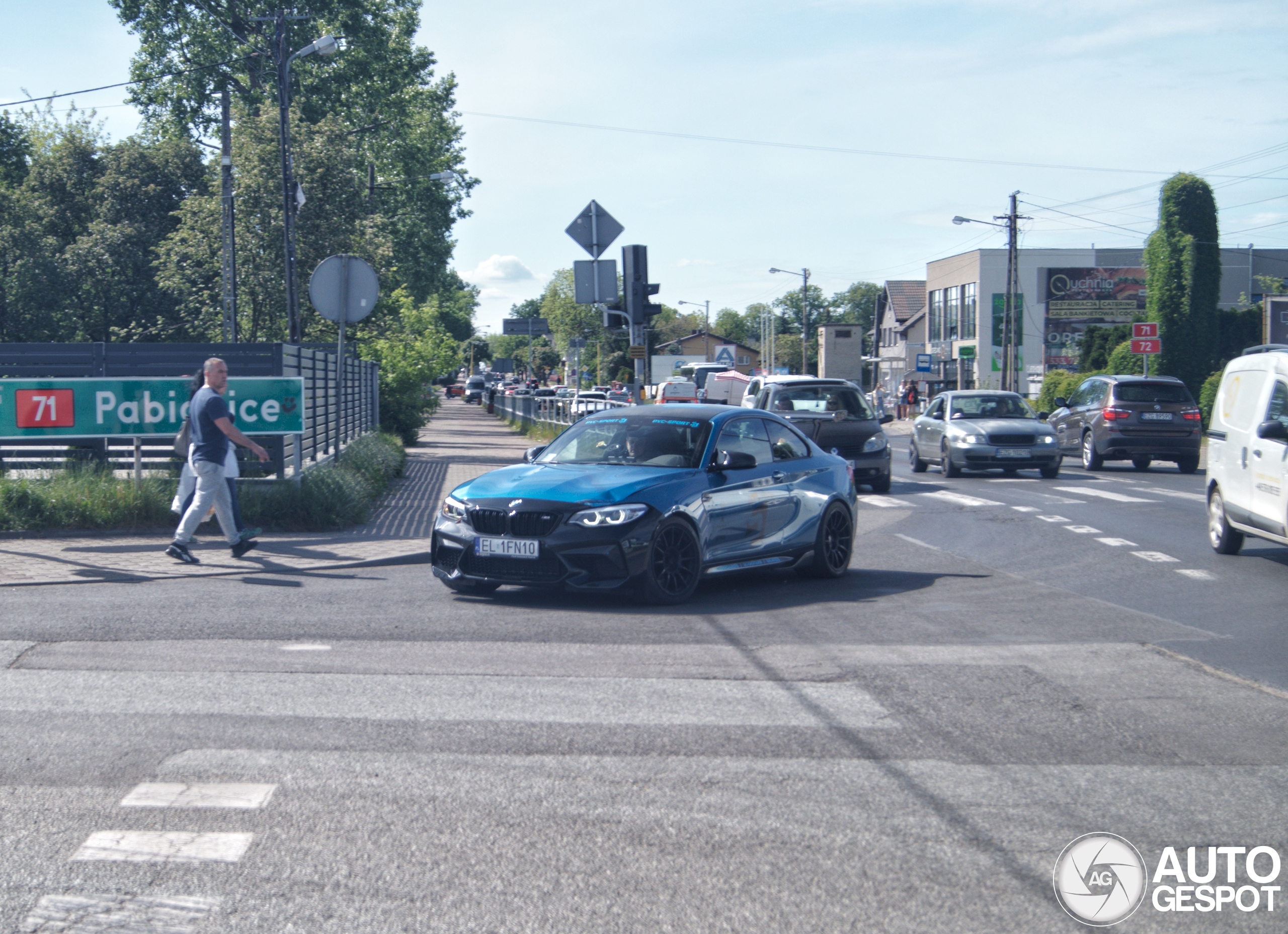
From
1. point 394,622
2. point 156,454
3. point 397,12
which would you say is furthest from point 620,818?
point 397,12

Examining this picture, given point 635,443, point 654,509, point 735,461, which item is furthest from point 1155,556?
point 654,509

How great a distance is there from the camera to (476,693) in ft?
20.5

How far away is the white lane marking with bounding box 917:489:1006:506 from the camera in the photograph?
18.1 meters

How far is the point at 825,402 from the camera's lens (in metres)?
20.3

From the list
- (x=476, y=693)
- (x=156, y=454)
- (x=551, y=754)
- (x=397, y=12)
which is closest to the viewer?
(x=551, y=754)

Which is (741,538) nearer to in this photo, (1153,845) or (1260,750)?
(1260,750)

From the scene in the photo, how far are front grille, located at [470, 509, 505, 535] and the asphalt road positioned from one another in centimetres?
56

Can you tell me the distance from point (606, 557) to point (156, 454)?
8.33 metres

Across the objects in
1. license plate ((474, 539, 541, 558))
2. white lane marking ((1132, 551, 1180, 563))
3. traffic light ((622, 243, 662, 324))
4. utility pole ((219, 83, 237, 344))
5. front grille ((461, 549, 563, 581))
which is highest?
utility pole ((219, 83, 237, 344))

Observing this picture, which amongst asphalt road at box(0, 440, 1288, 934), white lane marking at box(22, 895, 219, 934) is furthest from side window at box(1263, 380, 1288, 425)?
white lane marking at box(22, 895, 219, 934)

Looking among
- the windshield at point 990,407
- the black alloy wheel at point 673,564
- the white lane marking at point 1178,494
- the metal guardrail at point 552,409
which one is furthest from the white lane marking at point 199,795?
the metal guardrail at point 552,409

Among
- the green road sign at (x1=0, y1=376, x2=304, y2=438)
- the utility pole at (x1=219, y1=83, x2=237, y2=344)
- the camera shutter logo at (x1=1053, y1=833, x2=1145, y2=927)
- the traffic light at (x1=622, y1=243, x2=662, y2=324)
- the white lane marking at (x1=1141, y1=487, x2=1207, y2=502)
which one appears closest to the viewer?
the camera shutter logo at (x1=1053, y1=833, x2=1145, y2=927)

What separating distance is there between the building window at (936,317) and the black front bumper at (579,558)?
78807 millimetres

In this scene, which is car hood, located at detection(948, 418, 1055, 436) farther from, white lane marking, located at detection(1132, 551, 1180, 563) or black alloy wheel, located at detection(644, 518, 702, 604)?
black alloy wheel, located at detection(644, 518, 702, 604)
